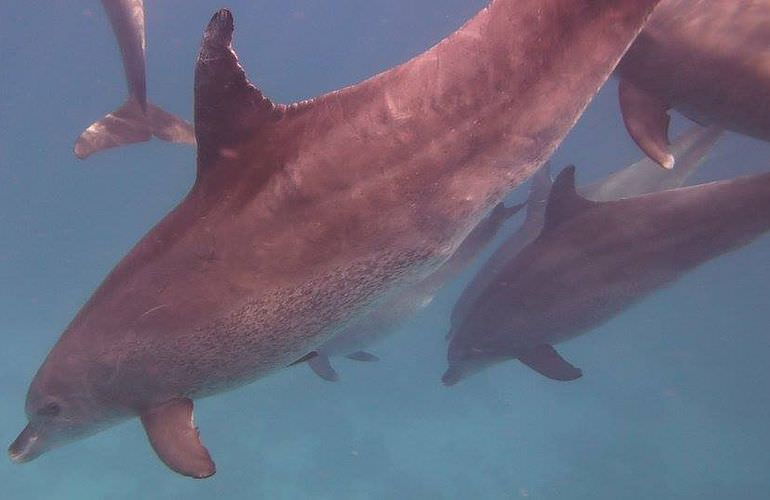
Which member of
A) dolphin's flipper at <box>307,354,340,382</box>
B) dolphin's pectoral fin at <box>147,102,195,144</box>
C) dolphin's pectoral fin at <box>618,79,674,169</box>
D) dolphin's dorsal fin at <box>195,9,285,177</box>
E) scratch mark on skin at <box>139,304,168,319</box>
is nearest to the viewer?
dolphin's dorsal fin at <box>195,9,285,177</box>

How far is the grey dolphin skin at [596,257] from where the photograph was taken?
20.2 feet

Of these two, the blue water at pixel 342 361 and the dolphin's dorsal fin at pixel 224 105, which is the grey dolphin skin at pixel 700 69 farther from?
the blue water at pixel 342 361

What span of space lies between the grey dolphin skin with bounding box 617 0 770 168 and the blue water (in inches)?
748

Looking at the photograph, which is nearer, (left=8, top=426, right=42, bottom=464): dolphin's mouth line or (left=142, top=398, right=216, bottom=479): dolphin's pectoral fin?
(left=142, top=398, right=216, bottom=479): dolphin's pectoral fin

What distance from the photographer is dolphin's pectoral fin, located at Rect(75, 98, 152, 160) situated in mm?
6649

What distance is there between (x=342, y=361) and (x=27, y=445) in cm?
2931

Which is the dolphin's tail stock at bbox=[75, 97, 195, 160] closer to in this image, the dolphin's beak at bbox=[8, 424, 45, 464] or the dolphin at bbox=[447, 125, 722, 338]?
the dolphin's beak at bbox=[8, 424, 45, 464]

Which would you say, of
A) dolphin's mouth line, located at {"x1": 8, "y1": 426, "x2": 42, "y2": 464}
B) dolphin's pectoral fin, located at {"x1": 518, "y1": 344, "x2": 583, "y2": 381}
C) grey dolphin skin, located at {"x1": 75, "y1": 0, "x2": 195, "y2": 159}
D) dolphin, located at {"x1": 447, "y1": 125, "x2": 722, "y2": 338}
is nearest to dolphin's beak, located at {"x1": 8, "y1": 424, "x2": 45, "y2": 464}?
dolphin's mouth line, located at {"x1": 8, "y1": 426, "x2": 42, "y2": 464}

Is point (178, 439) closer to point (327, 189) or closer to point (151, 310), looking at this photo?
point (151, 310)

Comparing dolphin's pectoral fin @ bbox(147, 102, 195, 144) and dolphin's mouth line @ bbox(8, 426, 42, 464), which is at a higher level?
dolphin's pectoral fin @ bbox(147, 102, 195, 144)

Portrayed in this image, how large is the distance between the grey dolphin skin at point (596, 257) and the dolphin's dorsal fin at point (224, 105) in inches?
163

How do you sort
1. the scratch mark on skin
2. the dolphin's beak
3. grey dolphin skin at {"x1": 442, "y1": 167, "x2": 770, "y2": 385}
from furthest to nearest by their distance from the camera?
grey dolphin skin at {"x1": 442, "y1": 167, "x2": 770, "y2": 385}
the dolphin's beak
the scratch mark on skin

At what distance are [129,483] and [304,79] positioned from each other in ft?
54.1

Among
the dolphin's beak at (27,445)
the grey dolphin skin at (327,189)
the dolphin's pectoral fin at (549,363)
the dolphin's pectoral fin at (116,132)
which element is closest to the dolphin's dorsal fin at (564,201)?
the dolphin's pectoral fin at (549,363)
